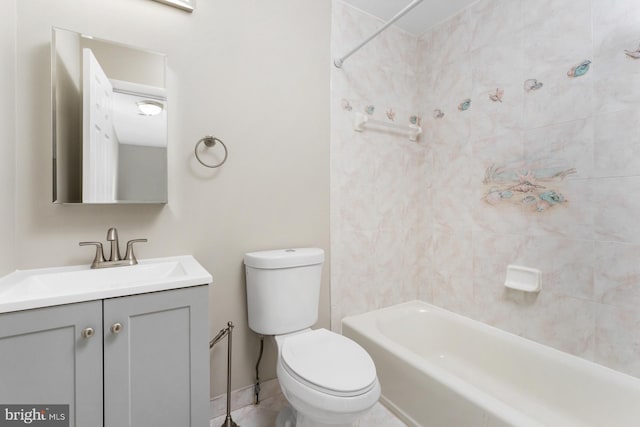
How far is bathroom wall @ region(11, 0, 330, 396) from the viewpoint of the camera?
1.14 metres

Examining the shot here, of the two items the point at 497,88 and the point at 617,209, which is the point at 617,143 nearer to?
the point at 617,209

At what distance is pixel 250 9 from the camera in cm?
154

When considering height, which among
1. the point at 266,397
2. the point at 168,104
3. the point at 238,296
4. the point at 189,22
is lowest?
the point at 266,397

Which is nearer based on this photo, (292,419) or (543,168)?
(292,419)

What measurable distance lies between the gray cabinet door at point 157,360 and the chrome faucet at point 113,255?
0.37 m

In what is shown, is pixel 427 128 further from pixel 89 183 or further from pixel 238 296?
pixel 89 183

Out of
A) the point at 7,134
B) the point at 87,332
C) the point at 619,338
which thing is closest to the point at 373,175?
the point at 619,338

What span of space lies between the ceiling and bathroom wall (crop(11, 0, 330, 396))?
0.94 feet

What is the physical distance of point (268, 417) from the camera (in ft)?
4.91

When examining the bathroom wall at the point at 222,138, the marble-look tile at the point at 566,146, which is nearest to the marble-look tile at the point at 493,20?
the marble-look tile at the point at 566,146

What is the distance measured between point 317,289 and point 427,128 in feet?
4.61

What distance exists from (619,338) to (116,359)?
1.94 m

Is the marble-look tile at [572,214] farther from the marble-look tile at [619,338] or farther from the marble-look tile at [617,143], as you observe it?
the marble-look tile at [619,338]

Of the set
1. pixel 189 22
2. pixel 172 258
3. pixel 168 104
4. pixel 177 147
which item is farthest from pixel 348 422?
pixel 189 22
